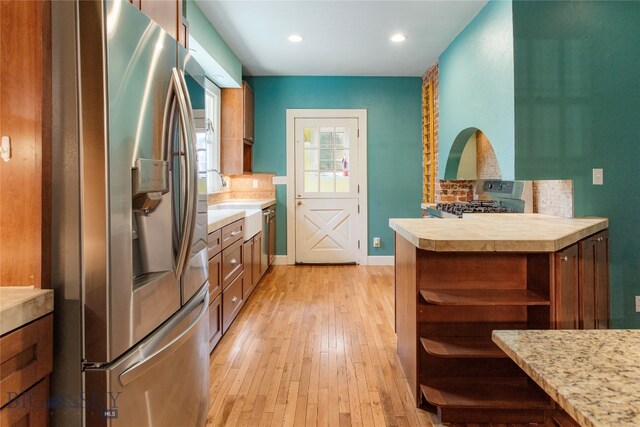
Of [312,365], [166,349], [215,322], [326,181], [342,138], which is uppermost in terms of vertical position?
[342,138]

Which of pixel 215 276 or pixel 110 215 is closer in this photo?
pixel 110 215

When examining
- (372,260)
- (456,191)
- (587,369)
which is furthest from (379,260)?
(587,369)

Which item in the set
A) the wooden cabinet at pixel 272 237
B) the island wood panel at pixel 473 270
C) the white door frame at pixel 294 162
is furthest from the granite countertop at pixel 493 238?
the white door frame at pixel 294 162

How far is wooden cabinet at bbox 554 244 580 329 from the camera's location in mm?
1757

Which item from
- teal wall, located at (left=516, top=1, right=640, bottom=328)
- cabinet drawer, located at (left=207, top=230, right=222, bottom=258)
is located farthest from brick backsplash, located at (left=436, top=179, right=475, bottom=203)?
cabinet drawer, located at (left=207, top=230, right=222, bottom=258)

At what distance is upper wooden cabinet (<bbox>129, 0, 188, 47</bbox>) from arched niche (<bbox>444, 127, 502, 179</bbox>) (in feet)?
10.6

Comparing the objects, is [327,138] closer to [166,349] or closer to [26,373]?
[166,349]

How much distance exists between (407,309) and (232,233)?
1.45m

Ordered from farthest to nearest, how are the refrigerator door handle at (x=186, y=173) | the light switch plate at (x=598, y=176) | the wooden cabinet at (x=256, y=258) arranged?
the wooden cabinet at (x=256, y=258) < the light switch plate at (x=598, y=176) < the refrigerator door handle at (x=186, y=173)

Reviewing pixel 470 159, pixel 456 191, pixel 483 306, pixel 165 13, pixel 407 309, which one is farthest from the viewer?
pixel 456 191

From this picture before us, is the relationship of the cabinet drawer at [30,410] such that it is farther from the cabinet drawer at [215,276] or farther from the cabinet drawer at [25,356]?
the cabinet drawer at [215,276]

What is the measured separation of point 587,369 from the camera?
0.60 m

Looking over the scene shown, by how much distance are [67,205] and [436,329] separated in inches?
66.0

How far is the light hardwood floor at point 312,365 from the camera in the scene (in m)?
1.92
